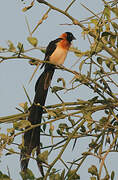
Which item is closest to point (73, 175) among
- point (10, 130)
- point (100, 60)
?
point (10, 130)

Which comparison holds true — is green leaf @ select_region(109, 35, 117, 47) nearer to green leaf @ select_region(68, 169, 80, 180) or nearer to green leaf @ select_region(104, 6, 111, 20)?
green leaf @ select_region(104, 6, 111, 20)

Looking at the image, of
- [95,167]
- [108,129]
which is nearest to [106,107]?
[108,129]

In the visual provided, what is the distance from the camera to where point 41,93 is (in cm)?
116

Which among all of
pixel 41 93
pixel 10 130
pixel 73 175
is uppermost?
pixel 41 93

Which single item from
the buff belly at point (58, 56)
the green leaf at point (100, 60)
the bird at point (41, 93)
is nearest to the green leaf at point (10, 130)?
the bird at point (41, 93)

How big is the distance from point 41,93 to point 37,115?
0.16 metres

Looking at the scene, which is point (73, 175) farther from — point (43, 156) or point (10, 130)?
point (10, 130)

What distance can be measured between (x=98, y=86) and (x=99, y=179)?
0.23 metres

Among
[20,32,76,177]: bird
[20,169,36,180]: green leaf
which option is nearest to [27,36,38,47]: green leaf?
[20,32,76,177]: bird

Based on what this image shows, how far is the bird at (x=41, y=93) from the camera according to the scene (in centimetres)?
95

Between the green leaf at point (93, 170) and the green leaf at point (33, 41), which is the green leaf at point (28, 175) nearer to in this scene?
the green leaf at point (93, 170)

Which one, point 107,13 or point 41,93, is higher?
point 107,13

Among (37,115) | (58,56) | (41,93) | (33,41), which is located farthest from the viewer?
(58,56)

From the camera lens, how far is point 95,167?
2.61 ft
